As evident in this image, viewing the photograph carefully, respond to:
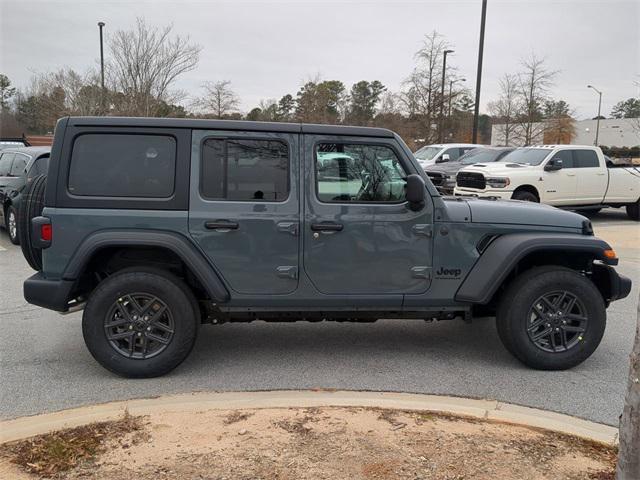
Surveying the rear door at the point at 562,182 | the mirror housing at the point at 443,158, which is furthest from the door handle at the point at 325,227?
the mirror housing at the point at 443,158

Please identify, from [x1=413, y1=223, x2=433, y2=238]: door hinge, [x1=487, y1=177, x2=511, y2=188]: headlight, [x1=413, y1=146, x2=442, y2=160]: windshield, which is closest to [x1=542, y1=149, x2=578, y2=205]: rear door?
[x1=487, y1=177, x2=511, y2=188]: headlight

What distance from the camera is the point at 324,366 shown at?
4.69 m

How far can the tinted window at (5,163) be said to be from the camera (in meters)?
11.1

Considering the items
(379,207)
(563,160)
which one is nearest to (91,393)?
(379,207)

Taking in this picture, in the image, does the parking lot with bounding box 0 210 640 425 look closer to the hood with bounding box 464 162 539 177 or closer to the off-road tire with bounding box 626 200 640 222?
the hood with bounding box 464 162 539 177

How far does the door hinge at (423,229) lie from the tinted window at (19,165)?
9154 millimetres

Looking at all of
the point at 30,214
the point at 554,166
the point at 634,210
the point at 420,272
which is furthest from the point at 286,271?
the point at 634,210

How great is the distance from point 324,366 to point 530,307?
1730mm

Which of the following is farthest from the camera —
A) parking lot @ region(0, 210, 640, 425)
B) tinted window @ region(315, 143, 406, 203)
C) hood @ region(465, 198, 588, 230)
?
hood @ region(465, 198, 588, 230)

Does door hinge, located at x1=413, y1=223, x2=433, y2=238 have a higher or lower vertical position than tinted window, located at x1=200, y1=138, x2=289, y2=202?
lower

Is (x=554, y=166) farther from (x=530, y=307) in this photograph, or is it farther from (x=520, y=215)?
(x=530, y=307)

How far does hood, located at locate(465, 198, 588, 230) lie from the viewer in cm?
462

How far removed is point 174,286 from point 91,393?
3.15 ft

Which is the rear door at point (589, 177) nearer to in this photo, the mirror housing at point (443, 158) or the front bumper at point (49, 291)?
the mirror housing at point (443, 158)
